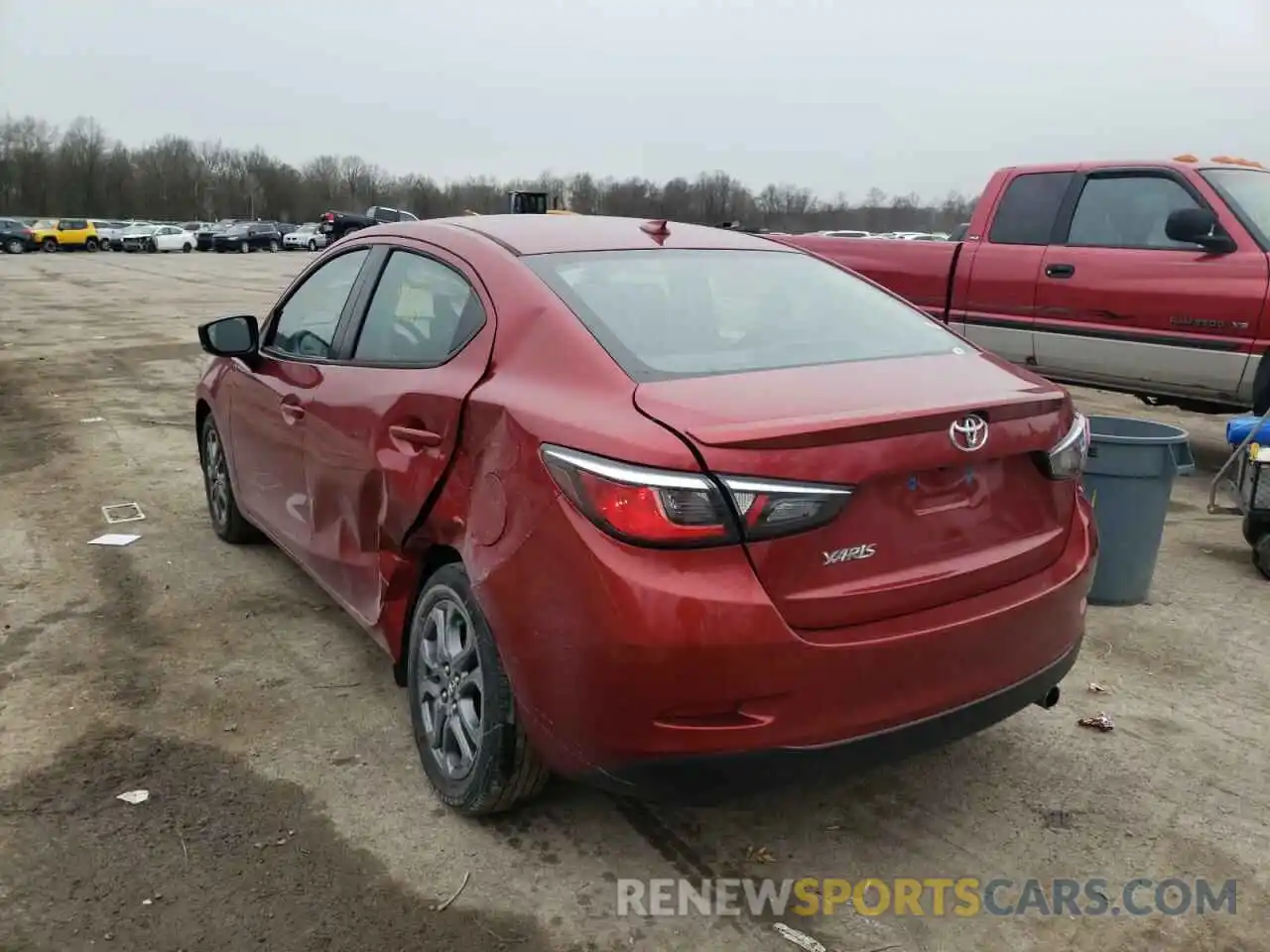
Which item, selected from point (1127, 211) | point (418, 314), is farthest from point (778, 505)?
point (1127, 211)

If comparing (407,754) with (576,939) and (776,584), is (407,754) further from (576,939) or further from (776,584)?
(776,584)

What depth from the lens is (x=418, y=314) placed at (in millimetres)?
3408

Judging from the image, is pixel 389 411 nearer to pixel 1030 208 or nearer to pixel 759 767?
pixel 759 767

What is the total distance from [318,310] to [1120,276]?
5.39m

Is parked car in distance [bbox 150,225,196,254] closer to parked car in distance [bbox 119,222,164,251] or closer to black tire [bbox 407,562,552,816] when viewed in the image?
parked car in distance [bbox 119,222,164,251]

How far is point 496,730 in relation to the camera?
109 inches

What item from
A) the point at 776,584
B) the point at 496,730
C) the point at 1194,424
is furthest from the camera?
the point at 1194,424

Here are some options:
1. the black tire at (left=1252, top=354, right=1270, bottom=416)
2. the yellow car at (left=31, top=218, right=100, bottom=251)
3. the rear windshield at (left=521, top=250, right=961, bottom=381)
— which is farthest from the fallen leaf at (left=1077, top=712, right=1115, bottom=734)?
the yellow car at (left=31, top=218, right=100, bottom=251)

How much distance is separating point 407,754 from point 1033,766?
79.8 inches

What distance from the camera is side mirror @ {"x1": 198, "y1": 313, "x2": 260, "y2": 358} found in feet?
14.2

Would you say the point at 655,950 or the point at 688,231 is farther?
the point at 688,231

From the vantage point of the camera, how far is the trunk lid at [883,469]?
2.33 metres

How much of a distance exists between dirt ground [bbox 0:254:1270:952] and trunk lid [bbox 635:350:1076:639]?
20.8 inches

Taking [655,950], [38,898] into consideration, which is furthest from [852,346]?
[38,898]
